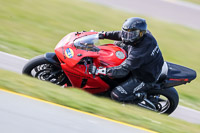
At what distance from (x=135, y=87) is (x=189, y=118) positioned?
5.06 ft

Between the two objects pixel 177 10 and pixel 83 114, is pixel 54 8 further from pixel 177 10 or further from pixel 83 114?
pixel 83 114

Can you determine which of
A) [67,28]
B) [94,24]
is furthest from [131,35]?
[94,24]

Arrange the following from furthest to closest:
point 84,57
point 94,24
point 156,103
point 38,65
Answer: point 94,24
point 156,103
point 38,65
point 84,57

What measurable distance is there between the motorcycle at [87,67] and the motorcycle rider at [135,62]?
0.15 meters

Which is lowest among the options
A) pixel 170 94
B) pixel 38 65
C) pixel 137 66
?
pixel 170 94

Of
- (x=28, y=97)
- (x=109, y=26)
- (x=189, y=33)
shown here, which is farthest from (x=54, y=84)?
(x=189, y=33)

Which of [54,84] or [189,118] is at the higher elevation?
[54,84]

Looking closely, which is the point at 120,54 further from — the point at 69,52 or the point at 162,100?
the point at 162,100

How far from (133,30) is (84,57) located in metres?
0.87

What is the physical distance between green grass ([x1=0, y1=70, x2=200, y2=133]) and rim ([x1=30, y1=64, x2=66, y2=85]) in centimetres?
30

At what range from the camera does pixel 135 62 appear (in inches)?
204

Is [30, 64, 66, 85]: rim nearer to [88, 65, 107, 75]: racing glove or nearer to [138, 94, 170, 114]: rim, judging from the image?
[88, 65, 107, 75]: racing glove

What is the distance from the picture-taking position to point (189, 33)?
1203 cm

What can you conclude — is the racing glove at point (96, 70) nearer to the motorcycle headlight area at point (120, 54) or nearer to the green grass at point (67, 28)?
the motorcycle headlight area at point (120, 54)
